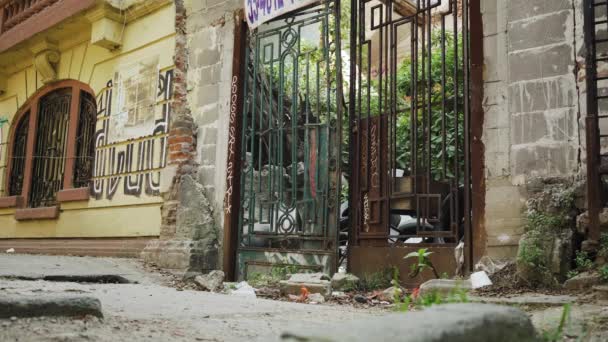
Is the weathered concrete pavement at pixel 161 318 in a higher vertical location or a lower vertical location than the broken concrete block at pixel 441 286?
lower

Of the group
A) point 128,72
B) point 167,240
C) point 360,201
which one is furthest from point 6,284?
point 128,72

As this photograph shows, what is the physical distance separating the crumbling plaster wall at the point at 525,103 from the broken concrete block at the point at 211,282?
95.9 inches

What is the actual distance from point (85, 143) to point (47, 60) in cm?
173

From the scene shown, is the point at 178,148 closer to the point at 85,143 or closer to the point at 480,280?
the point at 85,143

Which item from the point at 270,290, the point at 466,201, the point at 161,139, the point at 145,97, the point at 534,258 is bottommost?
the point at 270,290

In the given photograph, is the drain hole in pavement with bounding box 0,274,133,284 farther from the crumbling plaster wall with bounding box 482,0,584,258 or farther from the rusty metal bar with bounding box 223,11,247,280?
the crumbling plaster wall with bounding box 482,0,584,258

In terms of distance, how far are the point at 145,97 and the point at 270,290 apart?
3.41 m

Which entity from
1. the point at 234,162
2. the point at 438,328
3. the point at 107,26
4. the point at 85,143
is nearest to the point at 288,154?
the point at 234,162

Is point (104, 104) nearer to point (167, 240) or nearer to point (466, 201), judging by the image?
point (167, 240)

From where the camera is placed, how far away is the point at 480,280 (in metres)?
4.44

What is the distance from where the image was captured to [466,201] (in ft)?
16.1

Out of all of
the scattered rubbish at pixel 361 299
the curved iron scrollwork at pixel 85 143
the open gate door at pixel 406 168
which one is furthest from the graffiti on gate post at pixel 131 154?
the scattered rubbish at pixel 361 299

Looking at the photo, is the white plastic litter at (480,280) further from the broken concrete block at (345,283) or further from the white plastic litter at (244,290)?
the white plastic litter at (244,290)

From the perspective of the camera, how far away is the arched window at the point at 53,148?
8.95m
